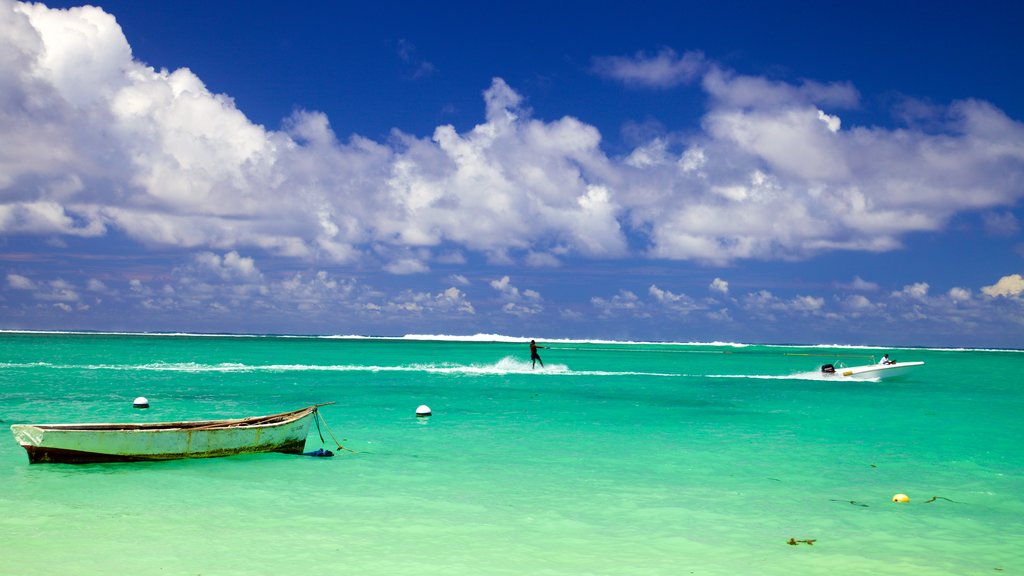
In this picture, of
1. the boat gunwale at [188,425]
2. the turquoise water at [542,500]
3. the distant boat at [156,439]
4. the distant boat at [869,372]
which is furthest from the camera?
the distant boat at [869,372]

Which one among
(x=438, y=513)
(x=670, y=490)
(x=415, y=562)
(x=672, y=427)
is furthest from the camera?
(x=672, y=427)

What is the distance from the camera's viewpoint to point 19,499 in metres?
14.2

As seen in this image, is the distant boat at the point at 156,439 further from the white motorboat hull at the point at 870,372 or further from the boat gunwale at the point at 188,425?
the white motorboat hull at the point at 870,372

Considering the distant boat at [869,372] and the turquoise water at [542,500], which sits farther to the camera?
the distant boat at [869,372]

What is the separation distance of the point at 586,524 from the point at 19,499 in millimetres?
9911

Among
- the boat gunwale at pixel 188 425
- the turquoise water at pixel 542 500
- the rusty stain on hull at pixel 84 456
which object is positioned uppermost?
the boat gunwale at pixel 188 425

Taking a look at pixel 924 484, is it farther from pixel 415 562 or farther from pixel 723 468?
pixel 415 562

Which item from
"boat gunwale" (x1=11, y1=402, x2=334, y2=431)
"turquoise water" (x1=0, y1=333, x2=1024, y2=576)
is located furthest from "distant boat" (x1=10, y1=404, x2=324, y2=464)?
"turquoise water" (x1=0, y1=333, x2=1024, y2=576)

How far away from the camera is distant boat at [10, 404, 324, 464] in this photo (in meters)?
17.0

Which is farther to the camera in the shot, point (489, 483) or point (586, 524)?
point (489, 483)

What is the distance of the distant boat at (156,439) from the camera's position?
671 inches

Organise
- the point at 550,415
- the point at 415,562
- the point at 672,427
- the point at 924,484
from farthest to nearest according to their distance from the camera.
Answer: the point at 550,415 < the point at 672,427 < the point at 924,484 < the point at 415,562

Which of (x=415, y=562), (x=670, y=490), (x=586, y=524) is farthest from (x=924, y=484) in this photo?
(x=415, y=562)

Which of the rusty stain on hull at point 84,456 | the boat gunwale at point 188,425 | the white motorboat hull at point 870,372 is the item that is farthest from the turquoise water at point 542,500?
the white motorboat hull at point 870,372
